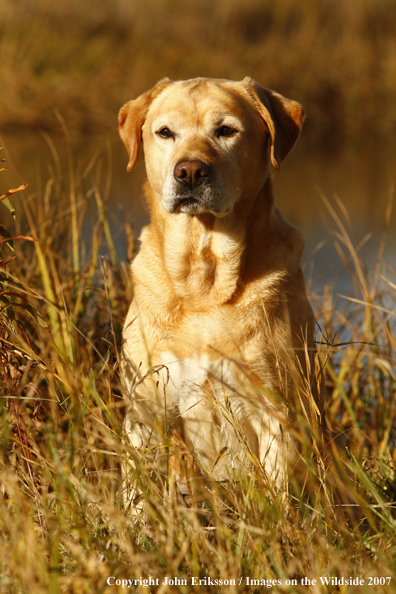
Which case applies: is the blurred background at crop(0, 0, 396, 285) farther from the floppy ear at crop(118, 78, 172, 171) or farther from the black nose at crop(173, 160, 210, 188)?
the black nose at crop(173, 160, 210, 188)

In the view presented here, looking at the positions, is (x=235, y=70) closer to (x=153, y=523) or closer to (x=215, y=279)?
(x=215, y=279)

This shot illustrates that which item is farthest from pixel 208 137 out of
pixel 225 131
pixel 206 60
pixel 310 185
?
pixel 206 60

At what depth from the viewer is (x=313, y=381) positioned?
7.53ft

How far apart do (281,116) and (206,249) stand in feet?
2.23

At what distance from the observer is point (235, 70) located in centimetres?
1013

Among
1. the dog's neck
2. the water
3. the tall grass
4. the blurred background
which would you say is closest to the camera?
the tall grass

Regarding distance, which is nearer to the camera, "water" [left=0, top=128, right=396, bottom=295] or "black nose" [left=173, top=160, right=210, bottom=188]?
"black nose" [left=173, top=160, right=210, bottom=188]

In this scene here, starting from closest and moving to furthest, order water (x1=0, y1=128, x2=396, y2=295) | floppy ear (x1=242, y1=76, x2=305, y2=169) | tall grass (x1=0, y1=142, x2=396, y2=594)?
tall grass (x1=0, y1=142, x2=396, y2=594) → floppy ear (x1=242, y1=76, x2=305, y2=169) → water (x1=0, y1=128, x2=396, y2=295)

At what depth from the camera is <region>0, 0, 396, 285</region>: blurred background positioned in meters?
7.56

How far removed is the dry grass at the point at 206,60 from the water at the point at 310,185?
832 millimetres

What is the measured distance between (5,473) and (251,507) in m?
0.74

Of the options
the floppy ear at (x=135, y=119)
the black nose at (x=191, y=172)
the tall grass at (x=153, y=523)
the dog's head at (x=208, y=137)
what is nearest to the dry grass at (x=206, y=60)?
the floppy ear at (x=135, y=119)

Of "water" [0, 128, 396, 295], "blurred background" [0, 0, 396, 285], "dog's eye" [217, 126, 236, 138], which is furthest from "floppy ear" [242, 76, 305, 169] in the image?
"blurred background" [0, 0, 396, 285]

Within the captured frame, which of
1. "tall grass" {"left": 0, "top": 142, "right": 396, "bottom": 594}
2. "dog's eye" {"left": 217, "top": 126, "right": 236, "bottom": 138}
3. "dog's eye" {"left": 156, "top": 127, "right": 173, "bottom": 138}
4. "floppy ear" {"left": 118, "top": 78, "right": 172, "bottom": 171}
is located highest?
"floppy ear" {"left": 118, "top": 78, "right": 172, "bottom": 171}
